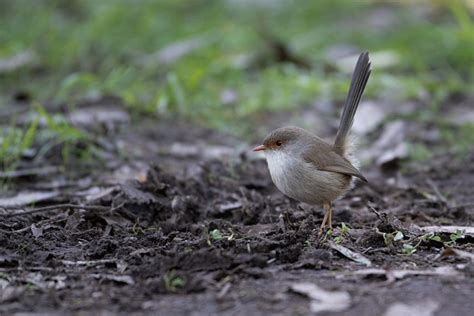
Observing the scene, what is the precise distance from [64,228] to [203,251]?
1.28 metres

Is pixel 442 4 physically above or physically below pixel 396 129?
above

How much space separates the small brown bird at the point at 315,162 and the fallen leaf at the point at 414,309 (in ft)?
5.14

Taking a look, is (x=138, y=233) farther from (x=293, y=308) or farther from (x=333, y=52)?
(x=333, y=52)

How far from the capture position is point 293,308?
3396mm

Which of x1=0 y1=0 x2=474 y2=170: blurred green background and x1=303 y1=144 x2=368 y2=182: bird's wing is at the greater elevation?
x1=0 y1=0 x2=474 y2=170: blurred green background

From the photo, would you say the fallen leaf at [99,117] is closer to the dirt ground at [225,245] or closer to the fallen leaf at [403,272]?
the dirt ground at [225,245]

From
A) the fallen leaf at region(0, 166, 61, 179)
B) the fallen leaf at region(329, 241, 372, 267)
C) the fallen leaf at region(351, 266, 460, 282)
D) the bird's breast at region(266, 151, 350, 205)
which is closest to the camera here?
the fallen leaf at region(351, 266, 460, 282)

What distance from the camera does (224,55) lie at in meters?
10.8

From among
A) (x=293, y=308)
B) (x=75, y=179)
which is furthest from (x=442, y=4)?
(x=293, y=308)


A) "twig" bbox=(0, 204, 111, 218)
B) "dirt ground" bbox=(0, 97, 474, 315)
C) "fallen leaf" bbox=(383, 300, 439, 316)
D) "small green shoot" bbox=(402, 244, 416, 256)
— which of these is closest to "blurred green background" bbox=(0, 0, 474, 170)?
"dirt ground" bbox=(0, 97, 474, 315)

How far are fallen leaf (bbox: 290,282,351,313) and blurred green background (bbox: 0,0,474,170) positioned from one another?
12.6 feet

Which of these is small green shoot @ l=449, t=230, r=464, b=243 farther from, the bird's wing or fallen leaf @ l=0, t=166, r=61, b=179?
fallen leaf @ l=0, t=166, r=61, b=179

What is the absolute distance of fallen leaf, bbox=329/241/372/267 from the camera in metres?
4.08

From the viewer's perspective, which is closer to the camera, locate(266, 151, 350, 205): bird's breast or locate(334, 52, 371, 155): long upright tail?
locate(266, 151, 350, 205): bird's breast
